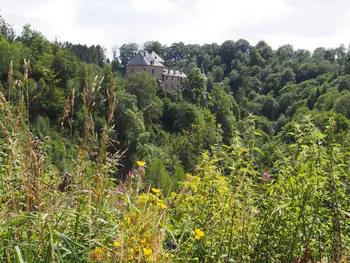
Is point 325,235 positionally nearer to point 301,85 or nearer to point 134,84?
point 134,84

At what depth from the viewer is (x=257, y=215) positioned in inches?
93.4

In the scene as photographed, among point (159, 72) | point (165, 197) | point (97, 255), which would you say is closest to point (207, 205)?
point (97, 255)

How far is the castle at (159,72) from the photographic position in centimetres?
5694

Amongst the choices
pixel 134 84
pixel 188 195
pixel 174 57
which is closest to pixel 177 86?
pixel 134 84

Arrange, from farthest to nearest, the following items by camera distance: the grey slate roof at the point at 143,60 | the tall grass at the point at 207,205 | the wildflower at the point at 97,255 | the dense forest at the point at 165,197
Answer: the grey slate roof at the point at 143,60
the tall grass at the point at 207,205
the dense forest at the point at 165,197
the wildflower at the point at 97,255

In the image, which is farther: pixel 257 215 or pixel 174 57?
pixel 174 57

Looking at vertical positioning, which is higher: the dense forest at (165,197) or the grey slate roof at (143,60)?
the grey slate roof at (143,60)

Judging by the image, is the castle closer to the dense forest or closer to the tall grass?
the dense forest

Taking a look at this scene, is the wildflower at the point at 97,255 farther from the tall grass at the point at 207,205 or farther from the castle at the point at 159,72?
the castle at the point at 159,72

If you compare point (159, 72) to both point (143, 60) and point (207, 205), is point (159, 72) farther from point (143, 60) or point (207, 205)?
point (207, 205)

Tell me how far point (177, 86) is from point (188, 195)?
55.6 meters

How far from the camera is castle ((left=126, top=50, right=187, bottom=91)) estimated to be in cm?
5694

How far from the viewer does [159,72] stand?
5872 centimetres

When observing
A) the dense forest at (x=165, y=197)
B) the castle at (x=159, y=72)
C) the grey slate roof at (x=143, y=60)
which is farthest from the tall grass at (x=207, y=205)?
the grey slate roof at (x=143, y=60)
